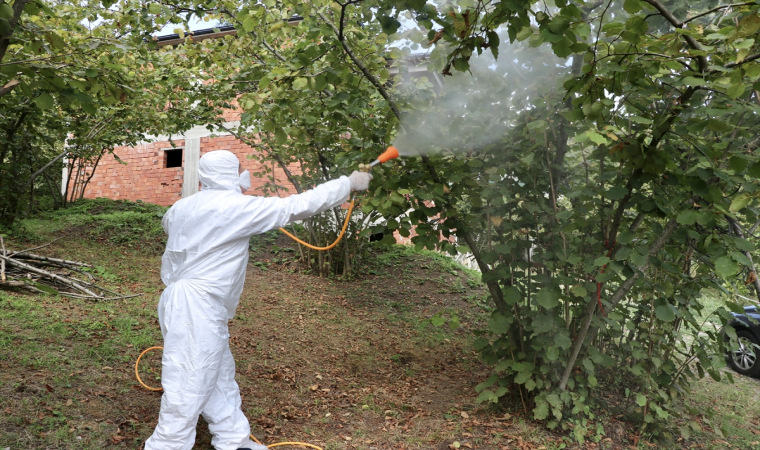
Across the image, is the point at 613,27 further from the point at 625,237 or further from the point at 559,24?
the point at 625,237

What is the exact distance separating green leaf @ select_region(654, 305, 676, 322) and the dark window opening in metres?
14.8

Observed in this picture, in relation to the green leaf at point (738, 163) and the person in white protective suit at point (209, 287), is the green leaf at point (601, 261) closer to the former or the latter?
the green leaf at point (738, 163)

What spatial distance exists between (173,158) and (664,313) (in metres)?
15.0

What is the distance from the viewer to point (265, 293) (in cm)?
732

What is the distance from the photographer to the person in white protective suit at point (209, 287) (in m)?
2.82

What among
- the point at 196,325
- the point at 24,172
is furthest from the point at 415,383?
the point at 24,172

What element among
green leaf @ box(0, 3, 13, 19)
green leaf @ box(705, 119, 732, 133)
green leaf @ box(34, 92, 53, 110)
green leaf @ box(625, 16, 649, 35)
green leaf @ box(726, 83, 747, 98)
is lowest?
green leaf @ box(34, 92, 53, 110)

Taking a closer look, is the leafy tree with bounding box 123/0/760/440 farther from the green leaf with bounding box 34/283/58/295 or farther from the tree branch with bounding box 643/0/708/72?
the green leaf with bounding box 34/283/58/295

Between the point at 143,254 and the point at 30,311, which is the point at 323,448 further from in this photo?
the point at 143,254

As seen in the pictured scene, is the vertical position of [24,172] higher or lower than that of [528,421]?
higher

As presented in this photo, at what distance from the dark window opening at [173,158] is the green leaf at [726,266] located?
15.3 meters

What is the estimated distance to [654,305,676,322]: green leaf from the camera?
10.8ft

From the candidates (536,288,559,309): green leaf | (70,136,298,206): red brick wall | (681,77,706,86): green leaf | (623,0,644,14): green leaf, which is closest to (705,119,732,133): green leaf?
(681,77,706,86): green leaf

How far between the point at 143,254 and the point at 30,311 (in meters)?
3.83
